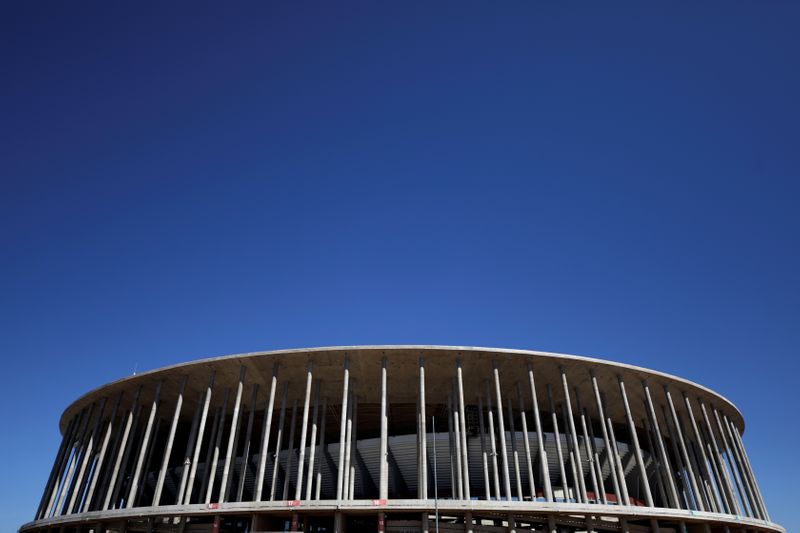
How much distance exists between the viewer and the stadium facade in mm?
30344

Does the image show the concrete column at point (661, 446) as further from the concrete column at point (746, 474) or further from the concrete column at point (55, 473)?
the concrete column at point (55, 473)

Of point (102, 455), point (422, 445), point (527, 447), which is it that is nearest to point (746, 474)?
point (527, 447)

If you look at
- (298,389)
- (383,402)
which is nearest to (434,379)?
(383,402)

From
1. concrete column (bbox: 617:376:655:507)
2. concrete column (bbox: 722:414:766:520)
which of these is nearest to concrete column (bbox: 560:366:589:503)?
concrete column (bbox: 617:376:655:507)

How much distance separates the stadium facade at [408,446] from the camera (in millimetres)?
30344

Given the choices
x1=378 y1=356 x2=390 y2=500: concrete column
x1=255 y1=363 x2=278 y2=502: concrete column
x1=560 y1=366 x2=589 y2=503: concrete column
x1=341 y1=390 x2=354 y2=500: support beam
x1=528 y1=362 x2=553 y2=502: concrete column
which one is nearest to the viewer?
x1=378 y1=356 x2=390 y2=500: concrete column

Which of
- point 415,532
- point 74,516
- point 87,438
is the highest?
point 87,438

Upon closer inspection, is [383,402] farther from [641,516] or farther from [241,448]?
Answer: [241,448]

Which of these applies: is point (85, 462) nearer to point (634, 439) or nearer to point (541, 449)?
point (541, 449)

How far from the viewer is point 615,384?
126 feet

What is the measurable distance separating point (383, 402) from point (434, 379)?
21.6 feet

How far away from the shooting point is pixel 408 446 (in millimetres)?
40062

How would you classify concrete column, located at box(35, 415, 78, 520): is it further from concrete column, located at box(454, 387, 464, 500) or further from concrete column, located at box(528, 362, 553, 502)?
concrete column, located at box(528, 362, 553, 502)

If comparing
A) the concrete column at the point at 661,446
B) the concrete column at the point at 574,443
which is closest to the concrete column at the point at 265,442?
the concrete column at the point at 574,443
